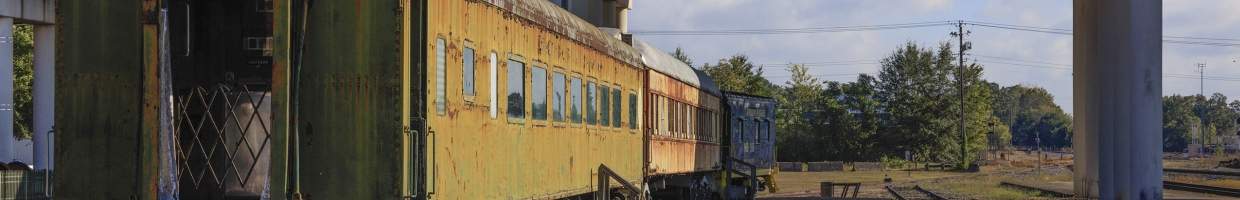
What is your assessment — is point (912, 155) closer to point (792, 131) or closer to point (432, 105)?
point (792, 131)

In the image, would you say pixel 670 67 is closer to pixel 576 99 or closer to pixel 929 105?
pixel 576 99

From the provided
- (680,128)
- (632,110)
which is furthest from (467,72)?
(680,128)

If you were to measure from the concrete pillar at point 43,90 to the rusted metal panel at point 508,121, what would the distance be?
1095cm

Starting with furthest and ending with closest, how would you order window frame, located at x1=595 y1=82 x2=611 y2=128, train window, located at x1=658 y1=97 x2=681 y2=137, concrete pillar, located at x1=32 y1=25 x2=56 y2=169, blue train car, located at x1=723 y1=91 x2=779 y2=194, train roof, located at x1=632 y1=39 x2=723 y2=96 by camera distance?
blue train car, located at x1=723 y1=91 x2=779 y2=194
concrete pillar, located at x1=32 y1=25 x2=56 y2=169
train window, located at x1=658 y1=97 x2=681 y2=137
train roof, located at x1=632 y1=39 x2=723 y2=96
window frame, located at x1=595 y1=82 x2=611 y2=128

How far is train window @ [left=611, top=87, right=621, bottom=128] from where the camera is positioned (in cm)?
1393

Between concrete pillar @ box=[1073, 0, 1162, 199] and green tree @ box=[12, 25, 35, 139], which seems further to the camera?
green tree @ box=[12, 25, 35, 139]

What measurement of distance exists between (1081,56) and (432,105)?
21740 millimetres

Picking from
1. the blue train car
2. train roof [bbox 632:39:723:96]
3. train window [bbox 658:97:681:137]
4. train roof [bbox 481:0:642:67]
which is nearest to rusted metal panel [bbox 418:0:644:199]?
train roof [bbox 481:0:642:67]

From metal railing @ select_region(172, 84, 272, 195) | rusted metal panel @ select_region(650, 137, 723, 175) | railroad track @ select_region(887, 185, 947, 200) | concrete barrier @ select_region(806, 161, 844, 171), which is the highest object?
metal railing @ select_region(172, 84, 272, 195)

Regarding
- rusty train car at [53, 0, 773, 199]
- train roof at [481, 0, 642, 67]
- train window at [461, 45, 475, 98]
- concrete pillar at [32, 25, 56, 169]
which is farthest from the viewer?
concrete pillar at [32, 25, 56, 169]

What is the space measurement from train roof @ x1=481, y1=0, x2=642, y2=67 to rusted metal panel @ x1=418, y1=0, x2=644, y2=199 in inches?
0.5

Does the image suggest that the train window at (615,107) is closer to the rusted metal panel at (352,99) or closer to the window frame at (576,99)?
the window frame at (576,99)

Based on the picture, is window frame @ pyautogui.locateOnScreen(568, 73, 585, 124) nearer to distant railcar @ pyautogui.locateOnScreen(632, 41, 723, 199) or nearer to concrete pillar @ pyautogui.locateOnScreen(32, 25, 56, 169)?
distant railcar @ pyautogui.locateOnScreen(632, 41, 723, 199)

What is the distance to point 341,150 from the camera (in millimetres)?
7676
